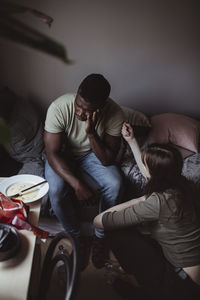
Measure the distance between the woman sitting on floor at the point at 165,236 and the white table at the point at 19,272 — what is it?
49cm

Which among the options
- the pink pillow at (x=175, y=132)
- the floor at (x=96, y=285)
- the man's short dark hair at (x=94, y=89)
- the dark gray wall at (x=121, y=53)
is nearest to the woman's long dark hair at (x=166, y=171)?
the man's short dark hair at (x=94, y=89)

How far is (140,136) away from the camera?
224cm

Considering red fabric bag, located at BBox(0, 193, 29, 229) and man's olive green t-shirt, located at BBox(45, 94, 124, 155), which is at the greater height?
man's olive green t-shirt, located at BBox(45, 94, 124, 155)

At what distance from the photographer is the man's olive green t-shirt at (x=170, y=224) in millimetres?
1349

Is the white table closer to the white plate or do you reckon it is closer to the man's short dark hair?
the white plate

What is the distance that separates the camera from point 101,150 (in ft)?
6.18

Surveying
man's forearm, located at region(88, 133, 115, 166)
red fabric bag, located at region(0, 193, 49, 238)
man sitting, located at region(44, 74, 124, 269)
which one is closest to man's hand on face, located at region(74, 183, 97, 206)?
man sitting, located at region(44, 74, 124, 269)

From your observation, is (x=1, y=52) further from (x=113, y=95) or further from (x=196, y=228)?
(x=196, y=228)

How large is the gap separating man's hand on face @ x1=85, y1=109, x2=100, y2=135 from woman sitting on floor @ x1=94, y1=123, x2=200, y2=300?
48 cm

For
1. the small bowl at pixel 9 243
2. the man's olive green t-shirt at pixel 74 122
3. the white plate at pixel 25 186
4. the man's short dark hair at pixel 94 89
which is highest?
the man's short dark hair at pixel 94 89

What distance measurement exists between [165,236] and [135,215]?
0.17 metres

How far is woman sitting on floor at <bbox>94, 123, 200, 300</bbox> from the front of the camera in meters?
1.33

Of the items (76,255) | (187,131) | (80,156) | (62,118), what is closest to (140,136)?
(187,131)

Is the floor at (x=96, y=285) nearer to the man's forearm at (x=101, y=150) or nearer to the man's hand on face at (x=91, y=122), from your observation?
the man's forearm at (x=101, y=150)
